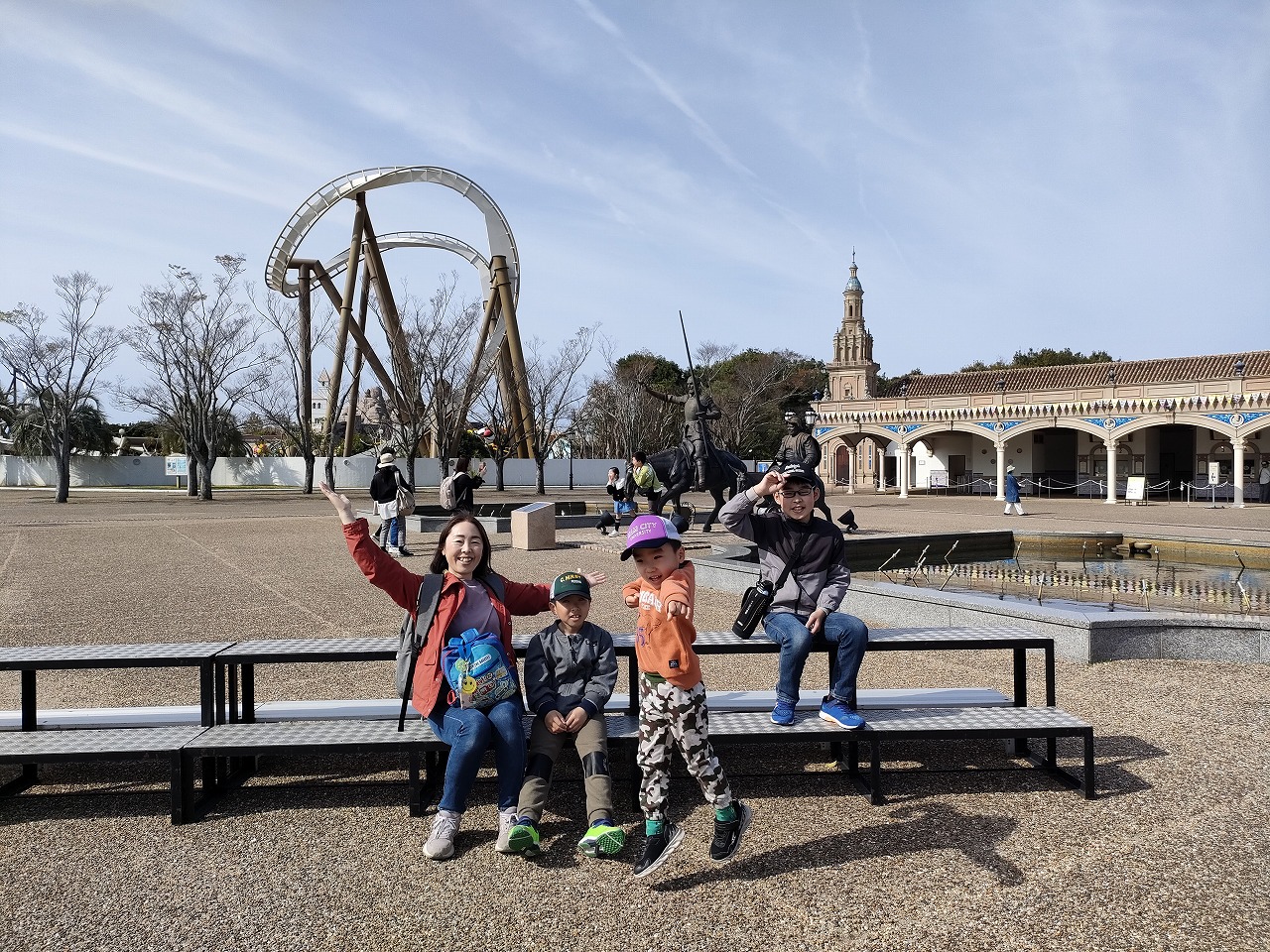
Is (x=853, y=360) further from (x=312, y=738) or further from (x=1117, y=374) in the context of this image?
(x=312, y=738)

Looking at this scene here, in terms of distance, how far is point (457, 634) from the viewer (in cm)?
385

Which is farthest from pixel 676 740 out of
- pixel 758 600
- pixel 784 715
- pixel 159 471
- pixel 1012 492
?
pixel 159 471

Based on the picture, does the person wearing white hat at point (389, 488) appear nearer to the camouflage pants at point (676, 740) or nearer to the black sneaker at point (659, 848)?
the camouflage pants at point (676, 740)

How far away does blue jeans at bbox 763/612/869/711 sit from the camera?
13.1 feet

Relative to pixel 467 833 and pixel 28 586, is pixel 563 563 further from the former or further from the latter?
pixel 467 833

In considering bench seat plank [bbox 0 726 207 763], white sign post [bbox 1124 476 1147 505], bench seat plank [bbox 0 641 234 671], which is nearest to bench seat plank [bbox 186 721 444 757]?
bench seat plank [bbox 0 726 207 763]

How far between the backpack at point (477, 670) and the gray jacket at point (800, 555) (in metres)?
1.22

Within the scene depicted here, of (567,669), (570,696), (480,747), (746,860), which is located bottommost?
(746,860)

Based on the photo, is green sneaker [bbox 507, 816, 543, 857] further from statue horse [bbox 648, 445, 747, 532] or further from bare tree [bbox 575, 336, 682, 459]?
bare tree [bbox 575, 336, 682, 459]

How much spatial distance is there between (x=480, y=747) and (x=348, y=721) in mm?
940

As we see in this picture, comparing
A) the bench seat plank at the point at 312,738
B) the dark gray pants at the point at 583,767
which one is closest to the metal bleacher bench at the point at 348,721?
the bench seat plank at the point at 312,738

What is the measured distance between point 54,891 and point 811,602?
3201mm

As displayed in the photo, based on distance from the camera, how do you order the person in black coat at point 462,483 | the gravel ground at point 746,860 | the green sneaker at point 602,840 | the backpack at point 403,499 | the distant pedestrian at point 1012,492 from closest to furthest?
the gravel ground at point 746,860, the green sneaker at point 602,840, the person in black coat at point 462,483, the backpack at point 403,499, the distant pedestrian at point 1012,492

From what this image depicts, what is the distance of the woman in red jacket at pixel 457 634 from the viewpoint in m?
3.50
